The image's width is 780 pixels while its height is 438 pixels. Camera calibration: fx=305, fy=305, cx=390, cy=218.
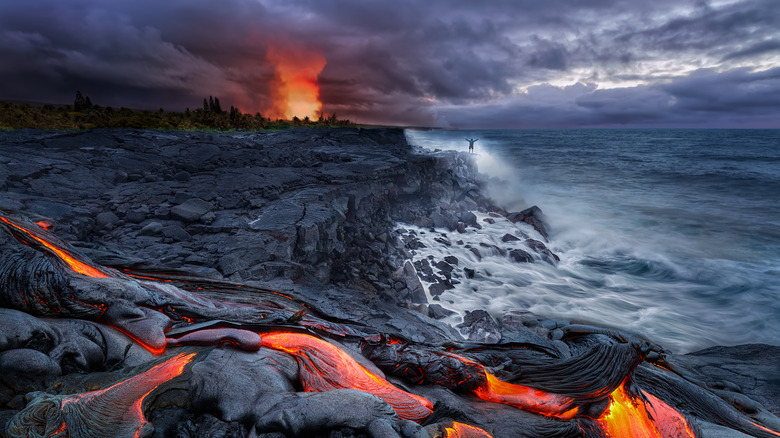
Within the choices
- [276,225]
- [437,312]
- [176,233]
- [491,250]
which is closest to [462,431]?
[437,312]

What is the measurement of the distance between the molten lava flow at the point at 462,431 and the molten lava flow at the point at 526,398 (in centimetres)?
77

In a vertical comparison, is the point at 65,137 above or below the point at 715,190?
above

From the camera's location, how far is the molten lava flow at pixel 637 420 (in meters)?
2.71

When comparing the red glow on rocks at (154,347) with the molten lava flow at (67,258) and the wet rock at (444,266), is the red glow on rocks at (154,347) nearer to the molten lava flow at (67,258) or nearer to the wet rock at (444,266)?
the molten lava flow at (67,258)

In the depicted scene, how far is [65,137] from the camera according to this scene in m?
11.3

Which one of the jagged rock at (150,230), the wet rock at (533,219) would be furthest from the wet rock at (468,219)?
the jagged rock at (150,230)

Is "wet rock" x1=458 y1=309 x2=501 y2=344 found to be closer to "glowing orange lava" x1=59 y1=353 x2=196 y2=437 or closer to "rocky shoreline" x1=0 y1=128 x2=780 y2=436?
"rocky shoreline" x1=0 y1=128 x2=780 y2=436

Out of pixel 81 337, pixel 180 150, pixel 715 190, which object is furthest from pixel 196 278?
pixel 715 190

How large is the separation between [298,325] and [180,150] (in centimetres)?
1192

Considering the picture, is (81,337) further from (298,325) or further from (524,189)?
(524,189)

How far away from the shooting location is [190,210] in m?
6.69

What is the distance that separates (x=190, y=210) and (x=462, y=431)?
6839 mm

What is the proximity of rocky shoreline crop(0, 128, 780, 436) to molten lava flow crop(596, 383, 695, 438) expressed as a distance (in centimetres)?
28

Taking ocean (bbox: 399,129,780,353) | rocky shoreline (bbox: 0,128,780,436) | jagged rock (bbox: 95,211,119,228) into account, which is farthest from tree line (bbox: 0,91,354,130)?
ocean (bbox: 399,129,780,353)
